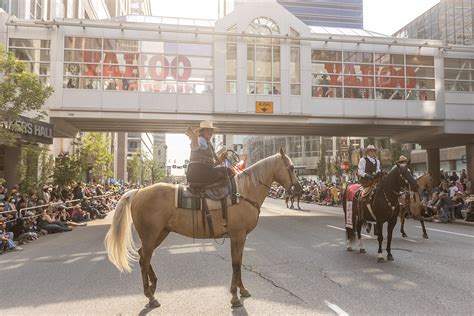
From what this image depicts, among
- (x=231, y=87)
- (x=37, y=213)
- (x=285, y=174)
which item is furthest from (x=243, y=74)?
(x=285, y=174)

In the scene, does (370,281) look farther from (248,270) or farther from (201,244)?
(201,244)

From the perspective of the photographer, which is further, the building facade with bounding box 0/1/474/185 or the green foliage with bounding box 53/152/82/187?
the building facade with bounding box 0/1/474/185

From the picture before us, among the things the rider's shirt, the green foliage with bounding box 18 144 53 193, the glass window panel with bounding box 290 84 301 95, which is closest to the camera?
the rider's shirt

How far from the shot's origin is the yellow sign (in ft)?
82.0

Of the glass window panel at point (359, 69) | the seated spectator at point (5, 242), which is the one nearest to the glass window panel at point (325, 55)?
the glass window panel at point (359, 69)

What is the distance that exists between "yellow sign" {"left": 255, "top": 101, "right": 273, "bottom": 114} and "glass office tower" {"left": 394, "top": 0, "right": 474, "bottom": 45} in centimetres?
3884

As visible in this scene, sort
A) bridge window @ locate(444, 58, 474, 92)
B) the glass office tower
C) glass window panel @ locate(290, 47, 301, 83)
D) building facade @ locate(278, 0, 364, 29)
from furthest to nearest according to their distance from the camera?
building facade @ locate(278, 0, 364, 29)
the glass office tower
bridge window @ locate(444, 58, 474, 92)
glass window panel @ locate(290, 47, 301, 83)

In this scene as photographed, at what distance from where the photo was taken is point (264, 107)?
25078 mm

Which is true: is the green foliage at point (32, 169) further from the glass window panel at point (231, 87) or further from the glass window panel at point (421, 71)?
the glass window panel at point (421, 71)

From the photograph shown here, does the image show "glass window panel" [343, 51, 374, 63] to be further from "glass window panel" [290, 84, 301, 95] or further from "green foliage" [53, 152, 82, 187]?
"green foliage" [53, 152, 82, 187]

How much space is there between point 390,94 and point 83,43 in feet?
70.0

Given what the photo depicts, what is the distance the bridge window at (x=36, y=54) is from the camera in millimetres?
23297

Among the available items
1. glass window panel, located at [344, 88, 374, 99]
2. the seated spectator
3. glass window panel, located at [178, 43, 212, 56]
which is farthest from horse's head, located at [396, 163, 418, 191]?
glass window panel, located at [178, 43, 212, 56]

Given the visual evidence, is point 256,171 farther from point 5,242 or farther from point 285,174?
point 5,242
